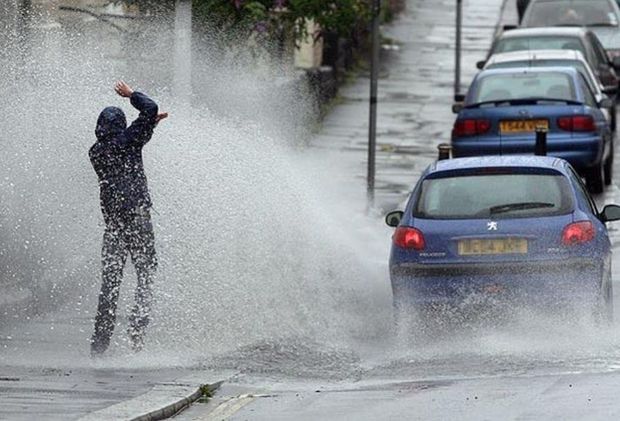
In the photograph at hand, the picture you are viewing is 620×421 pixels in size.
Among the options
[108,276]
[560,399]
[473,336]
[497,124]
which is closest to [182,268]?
[108,276]

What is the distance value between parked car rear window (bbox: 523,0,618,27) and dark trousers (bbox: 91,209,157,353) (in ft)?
70.9

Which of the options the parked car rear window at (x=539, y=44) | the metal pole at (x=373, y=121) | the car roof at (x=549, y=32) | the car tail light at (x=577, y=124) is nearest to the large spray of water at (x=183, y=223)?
the metal pole at (x=373, y=121)

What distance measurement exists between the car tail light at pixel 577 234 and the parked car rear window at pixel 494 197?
209mm

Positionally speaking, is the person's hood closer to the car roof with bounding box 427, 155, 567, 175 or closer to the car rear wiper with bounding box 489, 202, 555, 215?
the car roof with bounding box 427, 155, 567, 175

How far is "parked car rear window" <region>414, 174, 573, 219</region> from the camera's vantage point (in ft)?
49.8

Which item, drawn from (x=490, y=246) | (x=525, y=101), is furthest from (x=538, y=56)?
(x=490, y=246)

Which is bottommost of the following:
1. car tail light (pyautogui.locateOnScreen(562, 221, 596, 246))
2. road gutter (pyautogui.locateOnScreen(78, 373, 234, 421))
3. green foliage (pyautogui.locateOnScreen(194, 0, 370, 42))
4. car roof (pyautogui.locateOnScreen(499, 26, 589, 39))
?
road gutter (pyautogui.locateOnScreen(78, 373, 234, 421))

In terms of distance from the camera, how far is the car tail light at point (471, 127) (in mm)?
23891

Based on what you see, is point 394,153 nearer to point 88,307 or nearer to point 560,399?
point 88,307

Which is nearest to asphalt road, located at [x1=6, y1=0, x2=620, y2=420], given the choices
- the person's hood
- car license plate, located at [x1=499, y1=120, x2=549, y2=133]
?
the person's hood

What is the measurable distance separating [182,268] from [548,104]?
29.4 feet

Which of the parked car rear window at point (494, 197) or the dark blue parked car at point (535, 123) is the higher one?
the parked car rear window at point (494, 197)

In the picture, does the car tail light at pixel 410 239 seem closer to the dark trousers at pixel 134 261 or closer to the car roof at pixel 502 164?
the car roof at pixel 502 164

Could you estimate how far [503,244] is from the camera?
14.9 metres
